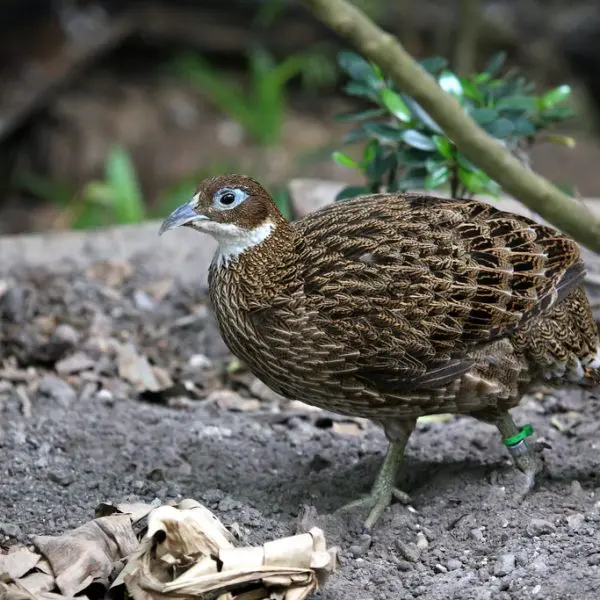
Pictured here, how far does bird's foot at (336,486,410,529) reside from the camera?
4273mm

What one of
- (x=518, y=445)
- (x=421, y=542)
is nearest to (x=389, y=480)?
(x=421, y=542)

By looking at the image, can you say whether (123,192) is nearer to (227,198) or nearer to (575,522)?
(227,198)

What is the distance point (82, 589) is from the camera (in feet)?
11.1

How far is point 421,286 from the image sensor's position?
4.02 meters

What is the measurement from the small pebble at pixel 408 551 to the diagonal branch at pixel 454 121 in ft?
4.99

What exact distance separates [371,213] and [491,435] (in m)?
1.40

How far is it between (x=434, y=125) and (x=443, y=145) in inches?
3.9

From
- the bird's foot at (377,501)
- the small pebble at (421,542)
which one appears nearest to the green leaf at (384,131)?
the bird's foot at (377,501)

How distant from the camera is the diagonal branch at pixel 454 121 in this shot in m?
2.84

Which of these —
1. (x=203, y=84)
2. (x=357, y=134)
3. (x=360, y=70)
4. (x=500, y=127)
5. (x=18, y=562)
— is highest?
(x=203, y=84)

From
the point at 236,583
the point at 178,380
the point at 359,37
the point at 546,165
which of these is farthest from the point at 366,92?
the point at 546,165

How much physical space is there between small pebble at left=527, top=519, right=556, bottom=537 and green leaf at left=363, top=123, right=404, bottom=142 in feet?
6.07

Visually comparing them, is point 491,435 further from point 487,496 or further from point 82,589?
point 82,589

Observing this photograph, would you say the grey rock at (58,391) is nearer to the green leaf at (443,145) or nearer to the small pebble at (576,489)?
the green leaf at (443,145)
